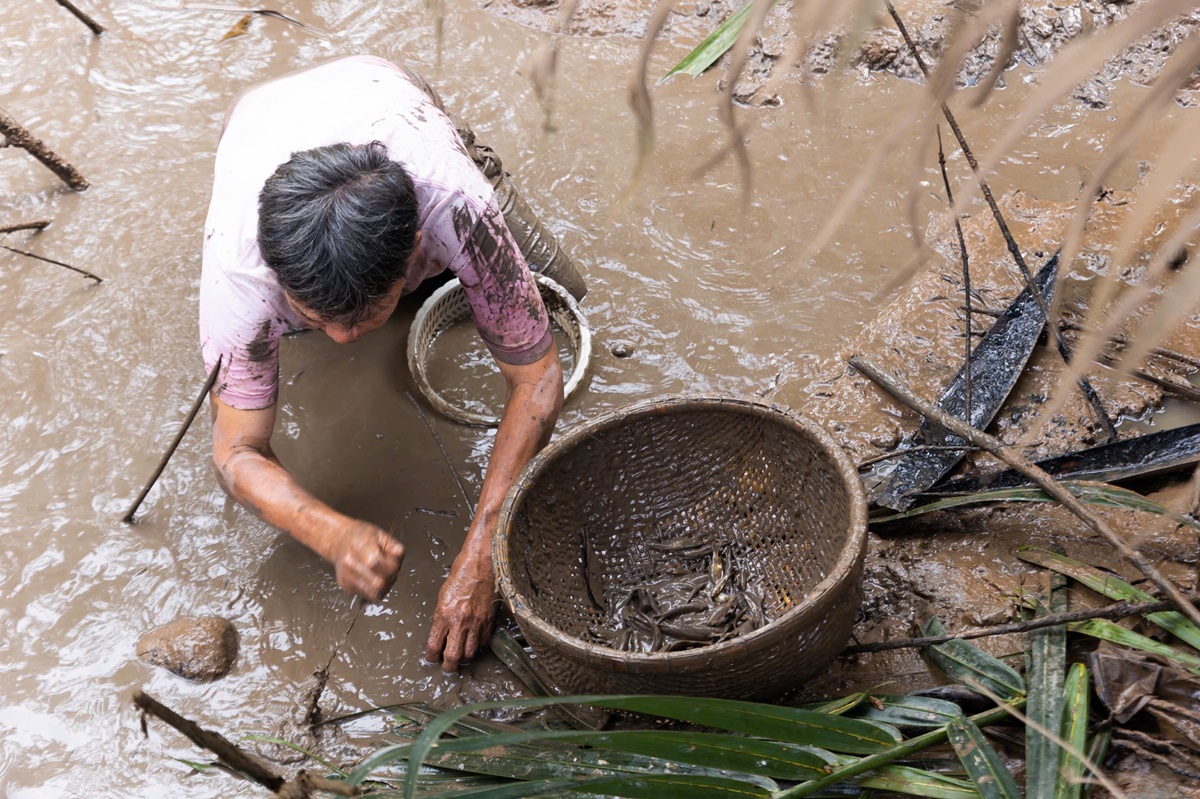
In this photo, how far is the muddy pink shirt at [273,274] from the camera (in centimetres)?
211

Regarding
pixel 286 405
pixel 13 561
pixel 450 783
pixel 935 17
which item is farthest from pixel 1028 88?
pixel 13 561

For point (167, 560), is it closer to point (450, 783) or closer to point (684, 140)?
point (450, 783)

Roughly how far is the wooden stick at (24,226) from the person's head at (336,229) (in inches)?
78.3

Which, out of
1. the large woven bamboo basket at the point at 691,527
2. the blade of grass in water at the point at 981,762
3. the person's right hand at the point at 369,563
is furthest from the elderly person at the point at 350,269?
the blade of grass in water at the point at 981,762

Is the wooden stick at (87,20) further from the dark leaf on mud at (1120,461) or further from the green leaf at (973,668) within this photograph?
the green leaf at (973,668)

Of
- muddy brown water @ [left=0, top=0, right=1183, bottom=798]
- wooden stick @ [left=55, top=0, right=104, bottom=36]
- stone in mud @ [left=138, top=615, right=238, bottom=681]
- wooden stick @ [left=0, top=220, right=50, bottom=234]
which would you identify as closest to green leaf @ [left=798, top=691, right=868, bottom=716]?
muddy brown water @ [left=0, top=0, right=1183, bottom=798]

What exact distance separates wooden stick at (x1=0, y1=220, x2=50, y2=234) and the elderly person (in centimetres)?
137

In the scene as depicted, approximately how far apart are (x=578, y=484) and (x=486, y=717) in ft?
2.03

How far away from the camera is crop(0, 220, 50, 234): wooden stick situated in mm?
3275

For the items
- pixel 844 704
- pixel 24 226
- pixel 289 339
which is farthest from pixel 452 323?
pixel 844 704

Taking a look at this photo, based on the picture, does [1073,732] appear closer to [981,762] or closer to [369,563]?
[981,762]

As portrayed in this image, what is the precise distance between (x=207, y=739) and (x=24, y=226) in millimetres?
3096

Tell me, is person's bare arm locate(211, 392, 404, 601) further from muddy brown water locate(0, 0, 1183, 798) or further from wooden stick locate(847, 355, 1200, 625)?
wooden stick locate(847, 355, 1200, 625)

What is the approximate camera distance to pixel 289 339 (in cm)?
322
